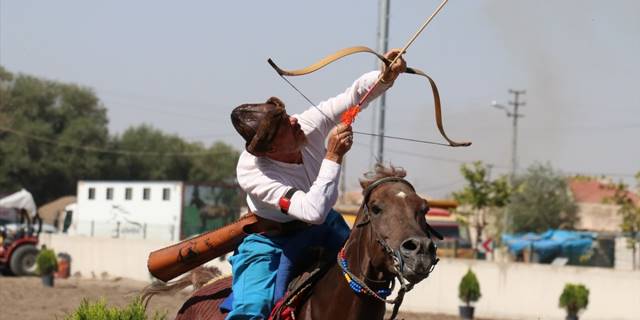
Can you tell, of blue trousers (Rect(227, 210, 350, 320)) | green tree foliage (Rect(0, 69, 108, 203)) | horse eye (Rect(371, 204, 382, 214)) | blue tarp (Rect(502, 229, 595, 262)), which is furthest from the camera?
green tree foliage (Rect(0, 69, 108, 203))

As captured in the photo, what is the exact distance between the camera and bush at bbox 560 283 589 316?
19.5m

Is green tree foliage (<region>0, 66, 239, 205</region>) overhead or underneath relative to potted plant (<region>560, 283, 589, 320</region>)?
overhead

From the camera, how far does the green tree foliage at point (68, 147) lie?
3009 inches

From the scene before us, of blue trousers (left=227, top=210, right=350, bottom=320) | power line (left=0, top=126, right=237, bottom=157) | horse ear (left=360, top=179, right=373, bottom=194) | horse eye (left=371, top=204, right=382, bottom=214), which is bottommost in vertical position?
blue trousers (left=227, top=210, right=350, bottom=320)

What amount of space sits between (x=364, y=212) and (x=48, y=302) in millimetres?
16260

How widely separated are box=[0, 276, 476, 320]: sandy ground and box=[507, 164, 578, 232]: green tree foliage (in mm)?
34063

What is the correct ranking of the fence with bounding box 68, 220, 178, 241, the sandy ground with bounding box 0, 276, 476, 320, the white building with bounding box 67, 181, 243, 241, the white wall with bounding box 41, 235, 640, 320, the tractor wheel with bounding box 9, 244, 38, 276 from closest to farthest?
the sandy ground with bounding box 0, 276, 476, 320 < the white wall with bounding box 41, 235, 640, 320 < the tractor wheel with bounding box 9, 244, 38, 276 < the fence with bounding box 68, 220, 178, 241 < the white building with bounding box 67, 181, 243, 241

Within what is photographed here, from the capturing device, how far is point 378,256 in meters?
5.12

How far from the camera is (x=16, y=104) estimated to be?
79.7 m

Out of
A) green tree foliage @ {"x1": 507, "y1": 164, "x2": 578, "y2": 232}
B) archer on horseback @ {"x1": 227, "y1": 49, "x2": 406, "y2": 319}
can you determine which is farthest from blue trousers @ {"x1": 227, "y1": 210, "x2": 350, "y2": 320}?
green tree foliage @ {"x1": 507, "y1": 164, "x2": 578, "y2": 232}

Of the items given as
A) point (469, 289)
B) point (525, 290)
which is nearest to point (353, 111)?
point (469, 289)

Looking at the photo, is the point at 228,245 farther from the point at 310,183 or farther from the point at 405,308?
the point at 405,308

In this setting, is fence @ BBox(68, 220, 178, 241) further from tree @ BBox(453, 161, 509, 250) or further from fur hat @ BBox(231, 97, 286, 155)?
fur hat @ BBox(231, 97, 286, 155)

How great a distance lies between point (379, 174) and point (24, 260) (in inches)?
1041
